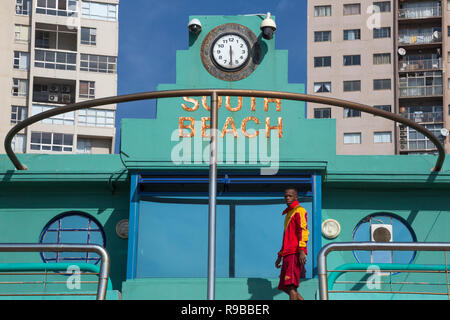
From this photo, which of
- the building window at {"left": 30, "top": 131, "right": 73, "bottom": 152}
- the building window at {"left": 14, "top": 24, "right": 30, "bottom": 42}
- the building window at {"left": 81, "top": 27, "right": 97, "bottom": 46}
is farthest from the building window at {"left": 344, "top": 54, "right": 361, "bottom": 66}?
the building window at {"left": 14, "top": 24, "right": 30, "bottom": 42}

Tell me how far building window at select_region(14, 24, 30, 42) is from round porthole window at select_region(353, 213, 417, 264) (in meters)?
44.5

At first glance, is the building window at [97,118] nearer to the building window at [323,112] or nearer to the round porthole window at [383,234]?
the building window at [323,112]

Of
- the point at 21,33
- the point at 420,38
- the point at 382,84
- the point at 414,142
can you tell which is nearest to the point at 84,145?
the point at 21,33

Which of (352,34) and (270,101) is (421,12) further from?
(270,101)

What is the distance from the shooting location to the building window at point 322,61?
57.0 m

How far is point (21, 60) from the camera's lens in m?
53.3

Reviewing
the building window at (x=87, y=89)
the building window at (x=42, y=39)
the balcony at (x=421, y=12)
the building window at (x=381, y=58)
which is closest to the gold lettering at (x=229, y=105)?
the building window at (x=87, y=89)

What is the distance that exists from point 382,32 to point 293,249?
50.1m

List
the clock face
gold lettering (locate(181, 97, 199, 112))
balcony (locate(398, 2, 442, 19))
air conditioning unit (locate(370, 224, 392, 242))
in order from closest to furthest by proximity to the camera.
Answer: air conditioning unit (locate(370, 224, 392, 242)) < gold lettering (locate(181, 97, 199, 112)) < the clock face < balcony (locate(398, 2, 442, 19))

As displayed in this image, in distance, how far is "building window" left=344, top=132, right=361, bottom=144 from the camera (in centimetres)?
5519

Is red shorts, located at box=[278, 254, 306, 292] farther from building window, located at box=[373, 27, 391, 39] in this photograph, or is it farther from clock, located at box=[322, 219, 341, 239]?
building window, located at box=[373, 27, 391, 39]
